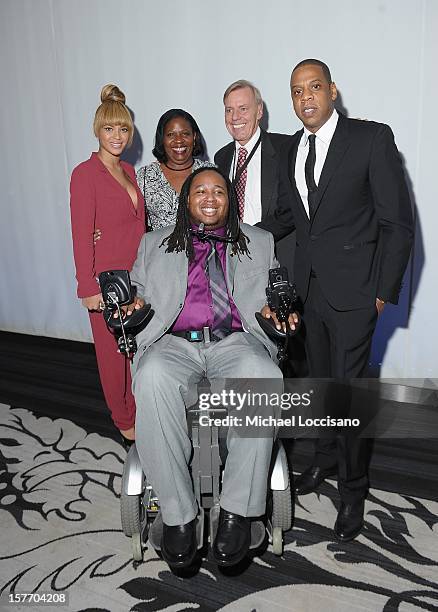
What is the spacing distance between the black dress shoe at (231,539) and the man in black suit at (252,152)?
1.44 meters

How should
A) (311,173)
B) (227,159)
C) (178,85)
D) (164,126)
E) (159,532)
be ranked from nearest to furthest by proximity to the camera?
(159,532), (311,173), (164,126), (227,159), (178,85)

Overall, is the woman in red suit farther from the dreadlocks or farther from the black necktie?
the black necktie

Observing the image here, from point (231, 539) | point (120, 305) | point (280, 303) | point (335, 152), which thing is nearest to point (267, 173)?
point (335, 152)

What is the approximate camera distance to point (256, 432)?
2.00 meters

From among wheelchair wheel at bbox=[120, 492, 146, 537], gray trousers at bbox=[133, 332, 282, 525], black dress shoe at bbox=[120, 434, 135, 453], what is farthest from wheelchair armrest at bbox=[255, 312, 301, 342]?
black dress shoe at bbox=[120, 434, 135, 453]

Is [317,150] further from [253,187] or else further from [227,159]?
[227,159]

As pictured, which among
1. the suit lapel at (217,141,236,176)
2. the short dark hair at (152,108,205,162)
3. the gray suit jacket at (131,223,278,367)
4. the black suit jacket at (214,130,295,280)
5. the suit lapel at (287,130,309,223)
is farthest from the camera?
the suit lapel at (217,141,236,176)

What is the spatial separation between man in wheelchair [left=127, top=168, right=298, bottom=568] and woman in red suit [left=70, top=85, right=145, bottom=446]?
0.38 meters

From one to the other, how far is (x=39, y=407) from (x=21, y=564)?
5.05ft

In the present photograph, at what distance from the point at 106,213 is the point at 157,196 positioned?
0.89 ft

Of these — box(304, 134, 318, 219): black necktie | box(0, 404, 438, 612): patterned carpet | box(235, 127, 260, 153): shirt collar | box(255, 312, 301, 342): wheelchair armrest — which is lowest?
box(0, 404, 438, 612): patterned carpet

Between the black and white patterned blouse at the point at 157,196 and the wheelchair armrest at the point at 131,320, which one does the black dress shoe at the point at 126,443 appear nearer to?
the wheelchair armrest at the point at 131,320

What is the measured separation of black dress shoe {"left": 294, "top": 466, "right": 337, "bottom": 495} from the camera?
2.64 m

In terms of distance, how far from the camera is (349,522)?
2.33 meters
